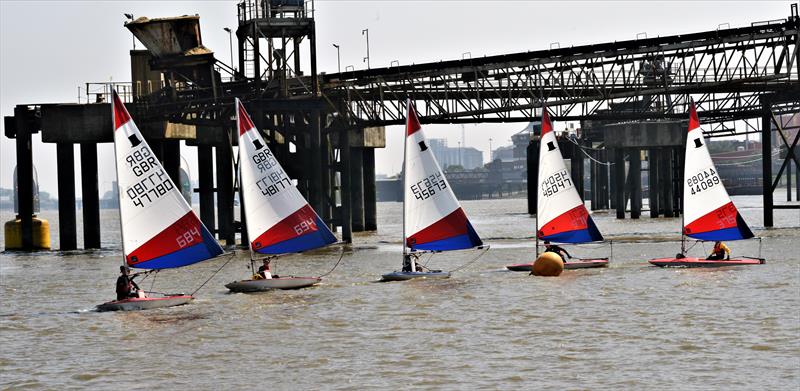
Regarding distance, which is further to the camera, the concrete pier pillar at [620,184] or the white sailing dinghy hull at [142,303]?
the concrete pier pillar at [620,184]

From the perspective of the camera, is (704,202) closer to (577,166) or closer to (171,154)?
(171,154)

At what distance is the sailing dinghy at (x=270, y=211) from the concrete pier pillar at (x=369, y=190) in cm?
5104

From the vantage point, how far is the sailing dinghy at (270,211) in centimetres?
4766

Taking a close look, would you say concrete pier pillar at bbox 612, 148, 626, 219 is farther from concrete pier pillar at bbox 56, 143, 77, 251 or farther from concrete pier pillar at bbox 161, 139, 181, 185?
concrete pier pillar at bbox 56, 143, 77, 251

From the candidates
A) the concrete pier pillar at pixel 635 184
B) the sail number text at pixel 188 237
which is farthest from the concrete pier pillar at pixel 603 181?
the sail number text at pixel 188 237

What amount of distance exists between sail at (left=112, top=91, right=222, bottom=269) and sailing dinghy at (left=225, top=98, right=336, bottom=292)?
4719 mm

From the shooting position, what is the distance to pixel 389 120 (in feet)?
252

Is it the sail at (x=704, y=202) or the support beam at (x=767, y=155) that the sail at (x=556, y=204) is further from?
the support beam at (x=767, y=155)

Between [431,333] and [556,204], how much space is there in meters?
18.7

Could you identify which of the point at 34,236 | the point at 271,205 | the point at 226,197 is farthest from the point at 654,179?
the point at 271,205

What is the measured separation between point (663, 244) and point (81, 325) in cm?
4104

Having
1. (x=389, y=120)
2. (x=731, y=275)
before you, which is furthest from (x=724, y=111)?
(x=731, y=275)

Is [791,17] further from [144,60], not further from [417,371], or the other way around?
[417,371]

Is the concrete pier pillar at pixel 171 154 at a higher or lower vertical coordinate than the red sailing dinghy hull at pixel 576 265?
higher
